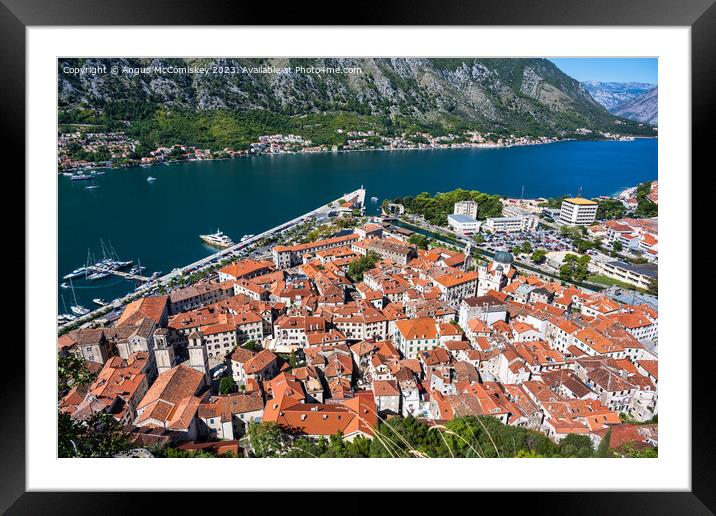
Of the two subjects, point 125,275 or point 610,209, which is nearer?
point 125,275

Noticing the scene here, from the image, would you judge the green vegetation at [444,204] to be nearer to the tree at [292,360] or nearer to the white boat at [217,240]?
the white boat at [217,240]

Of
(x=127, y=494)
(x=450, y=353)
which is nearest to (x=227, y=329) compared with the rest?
(x=450, y=353)

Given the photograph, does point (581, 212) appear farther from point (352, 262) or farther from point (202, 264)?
point (202, 264)

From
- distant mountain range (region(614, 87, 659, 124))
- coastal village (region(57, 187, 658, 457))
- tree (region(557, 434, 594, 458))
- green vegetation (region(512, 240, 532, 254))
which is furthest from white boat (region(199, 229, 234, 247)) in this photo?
tree (region(557, 434, 594, 458))
